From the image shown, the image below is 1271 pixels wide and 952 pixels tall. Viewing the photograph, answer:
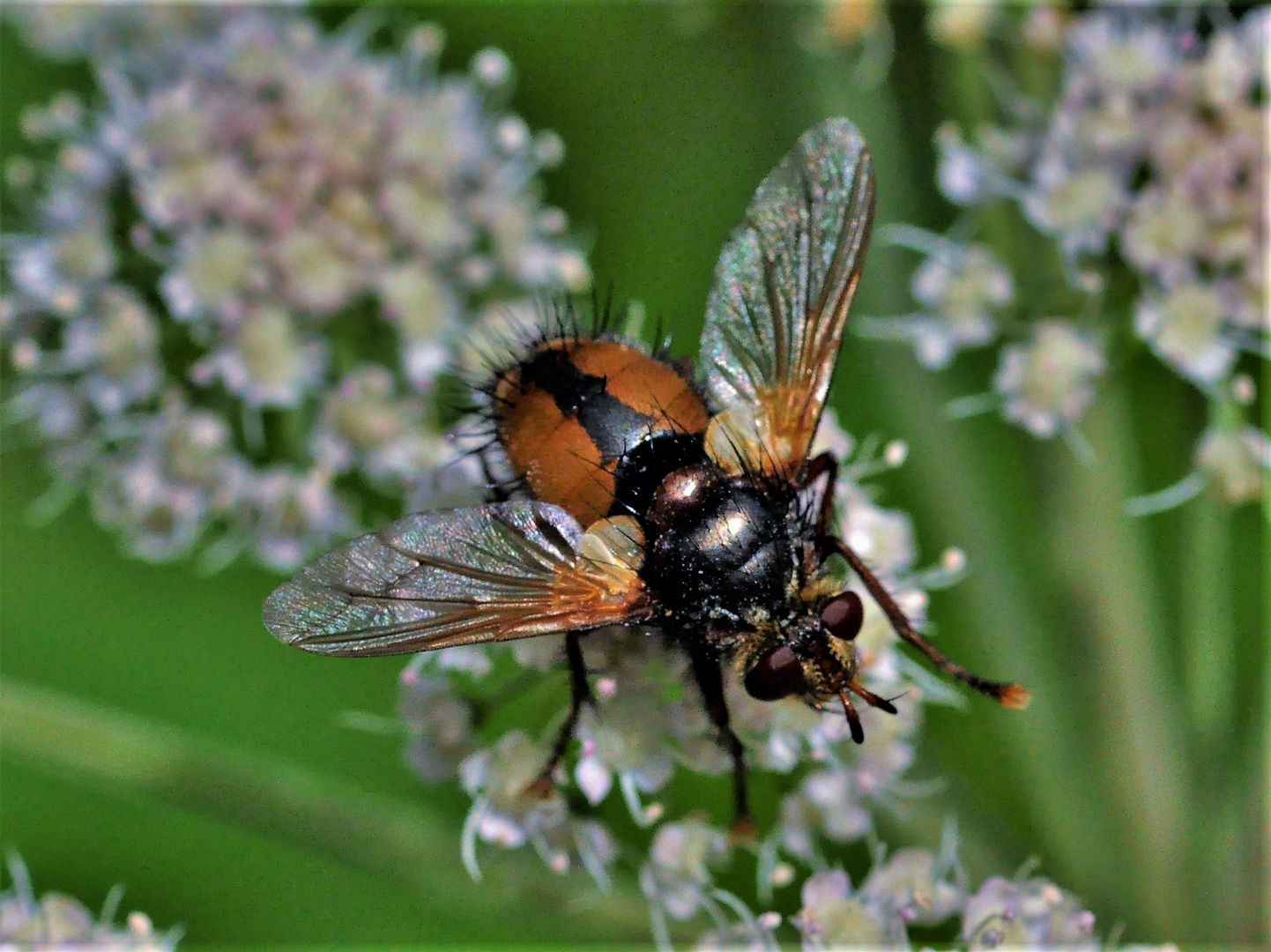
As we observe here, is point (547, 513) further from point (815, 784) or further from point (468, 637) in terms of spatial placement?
point (815, 784)

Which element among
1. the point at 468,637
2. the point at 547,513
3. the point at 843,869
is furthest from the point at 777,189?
the point at 843,869

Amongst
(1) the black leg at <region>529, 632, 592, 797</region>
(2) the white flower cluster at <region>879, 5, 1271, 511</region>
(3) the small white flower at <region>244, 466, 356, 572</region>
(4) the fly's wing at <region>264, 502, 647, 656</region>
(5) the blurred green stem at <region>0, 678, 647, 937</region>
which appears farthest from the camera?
(3) the small white flower at <region>244, 466, 356, 572</region>

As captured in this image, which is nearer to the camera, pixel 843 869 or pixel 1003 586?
pixel 843 869

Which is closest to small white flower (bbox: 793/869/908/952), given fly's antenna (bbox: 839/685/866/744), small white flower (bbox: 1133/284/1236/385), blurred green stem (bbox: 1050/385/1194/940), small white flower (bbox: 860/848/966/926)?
small white flower (bbox: 860/848/966/926)

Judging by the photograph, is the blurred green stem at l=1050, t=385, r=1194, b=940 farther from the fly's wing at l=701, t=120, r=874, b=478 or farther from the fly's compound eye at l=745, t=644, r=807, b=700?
the fly's compound eye at l=745, t=644, r=807, b=700

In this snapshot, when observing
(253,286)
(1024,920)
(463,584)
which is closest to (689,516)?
(463,584)

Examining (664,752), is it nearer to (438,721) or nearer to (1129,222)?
(438,721)
